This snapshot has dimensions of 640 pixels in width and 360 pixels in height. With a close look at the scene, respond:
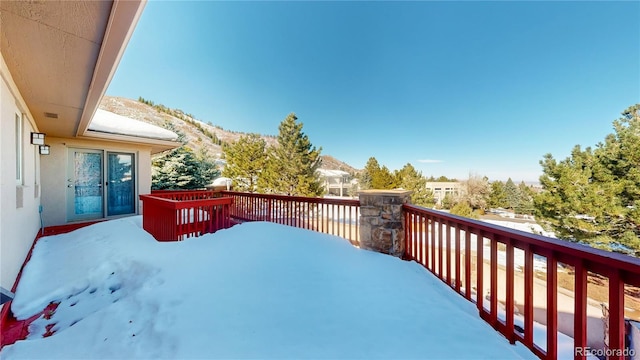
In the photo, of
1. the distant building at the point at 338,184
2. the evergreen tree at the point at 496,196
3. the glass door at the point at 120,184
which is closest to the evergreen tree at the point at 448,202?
the evergreen tree at the point at 496,196

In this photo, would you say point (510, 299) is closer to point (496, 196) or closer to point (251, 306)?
point (251, 306)

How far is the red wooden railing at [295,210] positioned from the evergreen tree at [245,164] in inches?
380

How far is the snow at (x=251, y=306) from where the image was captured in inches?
56.9

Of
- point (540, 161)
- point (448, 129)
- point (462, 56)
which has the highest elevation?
point (462, 56)

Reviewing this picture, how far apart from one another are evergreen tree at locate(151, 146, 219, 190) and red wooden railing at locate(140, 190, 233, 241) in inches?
247

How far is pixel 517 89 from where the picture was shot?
13.4 m

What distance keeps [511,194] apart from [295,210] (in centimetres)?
4001

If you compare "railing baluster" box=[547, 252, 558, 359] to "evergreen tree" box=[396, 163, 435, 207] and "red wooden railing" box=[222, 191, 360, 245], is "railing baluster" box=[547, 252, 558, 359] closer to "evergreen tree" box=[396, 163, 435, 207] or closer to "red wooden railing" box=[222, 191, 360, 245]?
"red wooden railing" box=[222, 191, 360, 245]

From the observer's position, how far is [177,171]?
10445mm

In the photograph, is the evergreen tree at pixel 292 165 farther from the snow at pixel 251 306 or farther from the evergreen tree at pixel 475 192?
the evergreen tree at pixel 475 192

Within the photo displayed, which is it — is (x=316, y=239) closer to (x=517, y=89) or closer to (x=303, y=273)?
(x=303, y=273)

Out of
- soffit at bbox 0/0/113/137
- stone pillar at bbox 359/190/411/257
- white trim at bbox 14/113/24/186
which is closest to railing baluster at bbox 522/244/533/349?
stone pillar at bbox 359/190/411/257

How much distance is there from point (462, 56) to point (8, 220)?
15.1m

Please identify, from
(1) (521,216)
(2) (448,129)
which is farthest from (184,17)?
(1) (521,216)
